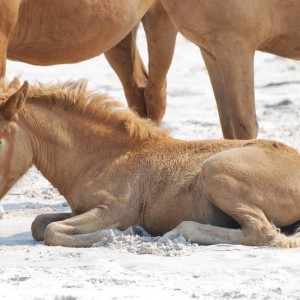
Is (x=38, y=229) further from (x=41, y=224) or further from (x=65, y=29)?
(x=65, y=29)

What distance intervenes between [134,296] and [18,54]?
346cm

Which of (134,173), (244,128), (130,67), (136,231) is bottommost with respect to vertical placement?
(136,231)

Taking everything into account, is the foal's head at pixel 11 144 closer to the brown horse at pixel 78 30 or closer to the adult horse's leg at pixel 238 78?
the brown horse at pixel 78 30

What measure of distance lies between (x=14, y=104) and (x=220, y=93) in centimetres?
206

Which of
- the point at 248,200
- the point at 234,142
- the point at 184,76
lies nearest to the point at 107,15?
the point at 234,142

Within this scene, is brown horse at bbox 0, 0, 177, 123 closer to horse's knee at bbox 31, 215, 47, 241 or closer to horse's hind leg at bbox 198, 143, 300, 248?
horse's knee at bbox 31, 215, 47, 241

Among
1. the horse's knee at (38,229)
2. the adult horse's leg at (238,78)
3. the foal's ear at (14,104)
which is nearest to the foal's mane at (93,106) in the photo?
the foal's ear at (14,104)

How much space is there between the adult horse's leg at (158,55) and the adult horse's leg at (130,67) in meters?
0.11

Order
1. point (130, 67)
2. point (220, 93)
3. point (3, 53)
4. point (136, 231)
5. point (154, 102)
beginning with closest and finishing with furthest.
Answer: point (136, 231), point (3, 53), point (220, 93), point (154, 102), point (130, 67)

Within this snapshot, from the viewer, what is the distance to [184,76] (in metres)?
14.5

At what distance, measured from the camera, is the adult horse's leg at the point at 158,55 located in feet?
30.2

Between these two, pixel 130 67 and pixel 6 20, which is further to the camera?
pixel 130 67

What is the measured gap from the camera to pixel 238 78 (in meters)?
7.31

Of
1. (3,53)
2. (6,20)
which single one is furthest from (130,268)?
(6,20)
